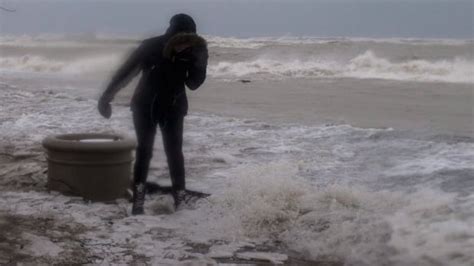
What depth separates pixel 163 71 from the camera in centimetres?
589

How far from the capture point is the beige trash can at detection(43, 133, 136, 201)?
609cm

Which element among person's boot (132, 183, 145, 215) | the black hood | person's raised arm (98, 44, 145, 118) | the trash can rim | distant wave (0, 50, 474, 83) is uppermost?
distant wave (0, 50, 474, 83)

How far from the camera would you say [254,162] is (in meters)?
8.52

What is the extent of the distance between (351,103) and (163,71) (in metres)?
13.0

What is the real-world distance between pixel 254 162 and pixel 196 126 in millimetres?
3609

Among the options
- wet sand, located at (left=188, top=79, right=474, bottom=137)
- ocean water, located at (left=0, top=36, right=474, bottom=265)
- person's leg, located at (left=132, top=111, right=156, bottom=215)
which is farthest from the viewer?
wet sand, located at (left=188, top=79, right=474, bottom=137)

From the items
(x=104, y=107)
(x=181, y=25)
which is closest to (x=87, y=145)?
(x=104, y=107)

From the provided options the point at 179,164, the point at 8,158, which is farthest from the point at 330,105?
the point at 179,164

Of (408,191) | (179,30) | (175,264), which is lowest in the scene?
(175,264)

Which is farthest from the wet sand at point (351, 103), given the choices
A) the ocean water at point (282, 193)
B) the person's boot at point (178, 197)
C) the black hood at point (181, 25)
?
the black hood at point (181, 25)

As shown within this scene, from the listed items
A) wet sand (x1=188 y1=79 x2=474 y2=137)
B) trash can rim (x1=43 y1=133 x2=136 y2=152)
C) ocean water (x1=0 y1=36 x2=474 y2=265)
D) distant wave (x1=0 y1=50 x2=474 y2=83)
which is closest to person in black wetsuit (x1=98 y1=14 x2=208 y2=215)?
trash can rim (x1=43 y1=133 x2=136 y2=152)

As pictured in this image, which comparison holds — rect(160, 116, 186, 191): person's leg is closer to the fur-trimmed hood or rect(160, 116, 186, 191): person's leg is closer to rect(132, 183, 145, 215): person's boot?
rect(132, 183, 145, 215): person's boot

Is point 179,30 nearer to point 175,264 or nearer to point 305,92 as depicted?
point 175,264

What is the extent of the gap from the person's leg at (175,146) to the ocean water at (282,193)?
10.7 inches
